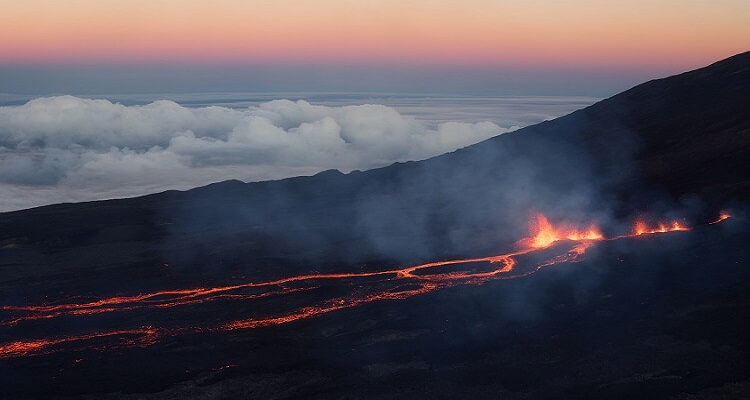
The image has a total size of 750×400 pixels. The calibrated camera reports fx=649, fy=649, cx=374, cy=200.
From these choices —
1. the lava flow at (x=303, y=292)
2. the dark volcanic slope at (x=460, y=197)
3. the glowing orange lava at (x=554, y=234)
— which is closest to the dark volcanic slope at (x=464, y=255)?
the dark volcanic slope at (x=460, y=197)

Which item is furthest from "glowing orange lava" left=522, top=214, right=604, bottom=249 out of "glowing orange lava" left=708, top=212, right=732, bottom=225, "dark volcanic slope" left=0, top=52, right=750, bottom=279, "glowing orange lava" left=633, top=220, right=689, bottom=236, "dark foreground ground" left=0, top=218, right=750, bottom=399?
"dark foreground ground" left=0, top=218, right=750, bottom=399

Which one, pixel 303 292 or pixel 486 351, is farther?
pixel 303 292

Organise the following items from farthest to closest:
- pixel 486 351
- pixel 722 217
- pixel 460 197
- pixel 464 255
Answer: pixel 460 197
pixel 464 255
pixel 722 217
pixel 486 351

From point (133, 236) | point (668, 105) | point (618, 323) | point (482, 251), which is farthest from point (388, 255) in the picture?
point (668, 105)

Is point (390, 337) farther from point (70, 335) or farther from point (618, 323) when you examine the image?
point (70, 335)

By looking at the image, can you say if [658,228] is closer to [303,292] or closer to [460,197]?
[460,197]

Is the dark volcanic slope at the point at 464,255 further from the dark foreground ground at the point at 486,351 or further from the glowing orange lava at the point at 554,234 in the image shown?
the glowing orange lava at the point at 554,234

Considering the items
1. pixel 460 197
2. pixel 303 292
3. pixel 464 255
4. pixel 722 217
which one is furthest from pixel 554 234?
pixel 303 292
